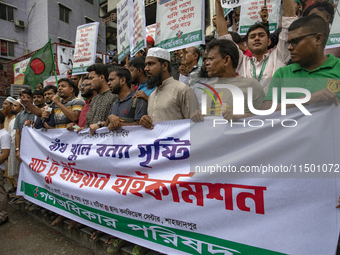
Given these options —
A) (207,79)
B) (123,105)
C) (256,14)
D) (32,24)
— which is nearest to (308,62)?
(207,79)

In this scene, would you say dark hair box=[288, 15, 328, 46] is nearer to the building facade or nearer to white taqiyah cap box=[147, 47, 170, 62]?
white taqiyah cap box=[147, 47, 170, 62]

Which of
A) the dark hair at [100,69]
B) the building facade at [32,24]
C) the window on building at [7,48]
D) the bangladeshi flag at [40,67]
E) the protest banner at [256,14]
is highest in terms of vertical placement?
the building facade at [32,24]

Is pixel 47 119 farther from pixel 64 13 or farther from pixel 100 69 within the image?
pixel 64 13

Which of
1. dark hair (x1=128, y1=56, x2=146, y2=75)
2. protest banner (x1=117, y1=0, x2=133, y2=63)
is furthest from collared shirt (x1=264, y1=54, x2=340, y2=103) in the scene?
protest banner (x1=117, y1=0, x2=133, y2=63)

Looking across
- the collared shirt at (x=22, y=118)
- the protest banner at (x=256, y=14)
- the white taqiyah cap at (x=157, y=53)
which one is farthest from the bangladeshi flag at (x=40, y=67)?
the protest banner at (x=256, y=14)

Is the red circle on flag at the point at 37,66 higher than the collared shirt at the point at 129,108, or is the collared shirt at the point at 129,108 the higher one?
the red circle on flag at the point at 37,66

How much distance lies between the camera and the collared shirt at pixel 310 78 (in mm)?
1648

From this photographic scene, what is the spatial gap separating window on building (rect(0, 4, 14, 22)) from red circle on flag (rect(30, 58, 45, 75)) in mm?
13611

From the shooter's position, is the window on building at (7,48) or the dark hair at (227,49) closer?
the dark hair at (227,49)

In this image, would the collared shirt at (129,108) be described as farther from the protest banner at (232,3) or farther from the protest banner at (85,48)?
the protest banner at (85,48)

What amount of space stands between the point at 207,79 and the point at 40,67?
4582 mm

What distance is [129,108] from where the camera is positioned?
2.76 metres

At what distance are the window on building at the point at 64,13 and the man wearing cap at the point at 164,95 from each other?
16374mm

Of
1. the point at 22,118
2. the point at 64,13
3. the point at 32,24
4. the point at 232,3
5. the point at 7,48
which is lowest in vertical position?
the point at 22,118
